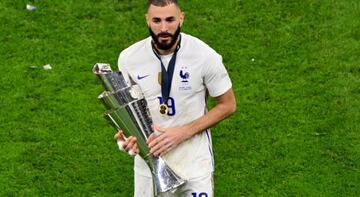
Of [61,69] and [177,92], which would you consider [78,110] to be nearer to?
Result: [61,69]

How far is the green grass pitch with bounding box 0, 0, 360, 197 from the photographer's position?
7.99 meters

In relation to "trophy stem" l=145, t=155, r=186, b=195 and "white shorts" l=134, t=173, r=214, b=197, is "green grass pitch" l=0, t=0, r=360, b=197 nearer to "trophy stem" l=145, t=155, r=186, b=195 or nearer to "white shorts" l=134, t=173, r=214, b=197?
"white shorts" l=134, t=173, r=214, b=197

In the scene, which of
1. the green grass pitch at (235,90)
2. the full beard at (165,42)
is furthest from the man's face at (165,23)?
the green grass pitch at (235,90)

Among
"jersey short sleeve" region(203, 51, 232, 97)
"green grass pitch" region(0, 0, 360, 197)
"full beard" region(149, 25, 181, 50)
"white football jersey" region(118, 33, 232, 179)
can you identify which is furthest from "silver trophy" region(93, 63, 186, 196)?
"green grass pitch" region(0, 0, 360, 197)

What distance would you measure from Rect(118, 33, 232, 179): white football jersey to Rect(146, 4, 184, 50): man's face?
0.63ft

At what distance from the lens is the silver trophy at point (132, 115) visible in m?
5.38

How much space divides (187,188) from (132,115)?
2.66 feet

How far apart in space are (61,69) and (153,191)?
4090 mm

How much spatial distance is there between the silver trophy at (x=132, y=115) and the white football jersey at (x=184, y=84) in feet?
0.39

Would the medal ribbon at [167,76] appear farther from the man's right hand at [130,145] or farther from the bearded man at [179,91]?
the man's right hand at [130,145]

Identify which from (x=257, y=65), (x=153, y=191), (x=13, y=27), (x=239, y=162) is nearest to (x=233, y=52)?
(x=257, y=65)

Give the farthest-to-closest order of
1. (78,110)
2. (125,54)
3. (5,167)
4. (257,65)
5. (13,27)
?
(13,27) → (257,65) → (78,110) → (5,167) → (125,54)

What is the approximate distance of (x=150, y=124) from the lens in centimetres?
555

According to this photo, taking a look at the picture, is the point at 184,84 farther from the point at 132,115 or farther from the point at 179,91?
the point at 132,115
